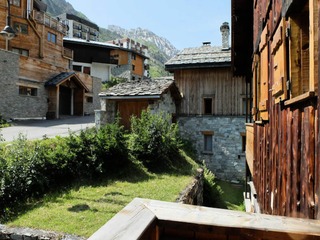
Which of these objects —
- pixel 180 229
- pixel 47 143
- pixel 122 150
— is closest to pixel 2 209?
pixel 47 143

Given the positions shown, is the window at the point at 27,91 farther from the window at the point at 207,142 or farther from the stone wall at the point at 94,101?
the window at the point at 207,142

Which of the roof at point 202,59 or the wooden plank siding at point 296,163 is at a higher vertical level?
the roof at point 202,59

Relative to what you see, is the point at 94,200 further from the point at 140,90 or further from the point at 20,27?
the point at 20,27

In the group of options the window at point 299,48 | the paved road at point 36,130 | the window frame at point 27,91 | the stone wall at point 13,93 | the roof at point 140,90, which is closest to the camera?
the window at point 299,48

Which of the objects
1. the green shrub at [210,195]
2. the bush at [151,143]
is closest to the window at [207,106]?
the green shrub at [210,195]

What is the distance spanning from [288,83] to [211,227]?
1.96m

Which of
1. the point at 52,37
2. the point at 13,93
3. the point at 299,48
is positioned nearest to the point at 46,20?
the point at 52,37

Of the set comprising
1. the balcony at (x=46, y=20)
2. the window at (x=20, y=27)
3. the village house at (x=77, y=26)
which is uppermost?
the village house at (x=77, y=26)

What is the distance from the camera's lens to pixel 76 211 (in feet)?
20.8

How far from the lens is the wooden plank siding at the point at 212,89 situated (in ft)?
54.7

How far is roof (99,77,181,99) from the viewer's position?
550 inches

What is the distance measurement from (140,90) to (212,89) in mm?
5277

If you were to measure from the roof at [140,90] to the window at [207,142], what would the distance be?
3.94 metres

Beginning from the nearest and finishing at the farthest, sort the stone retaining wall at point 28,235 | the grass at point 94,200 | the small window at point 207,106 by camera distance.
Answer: the stone retaining wall at point 28,235 < the grass at point 94,200 < the small window at point 207,106
